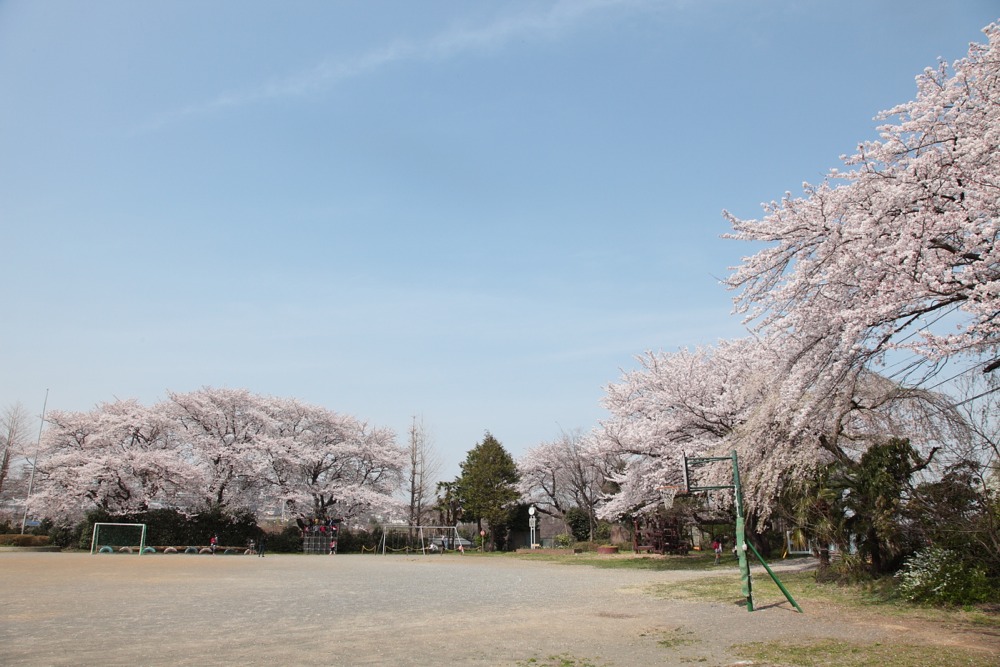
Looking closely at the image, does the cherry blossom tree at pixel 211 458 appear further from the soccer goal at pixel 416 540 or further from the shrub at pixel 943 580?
the shrub at pixel 943 580

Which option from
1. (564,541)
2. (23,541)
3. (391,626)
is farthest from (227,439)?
(391,626)

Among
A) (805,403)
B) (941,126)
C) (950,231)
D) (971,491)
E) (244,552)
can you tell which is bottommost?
(244,552)

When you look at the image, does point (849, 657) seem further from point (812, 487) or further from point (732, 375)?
point (732, 375)

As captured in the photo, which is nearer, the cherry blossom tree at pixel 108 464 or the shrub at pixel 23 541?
the cherry blossom tree at pixel 108 464

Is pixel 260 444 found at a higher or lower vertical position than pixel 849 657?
higher

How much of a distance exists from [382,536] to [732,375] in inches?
1063

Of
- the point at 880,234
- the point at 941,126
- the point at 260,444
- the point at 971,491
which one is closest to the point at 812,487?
the point at 971,491

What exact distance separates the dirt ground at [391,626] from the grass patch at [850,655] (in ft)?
0.99

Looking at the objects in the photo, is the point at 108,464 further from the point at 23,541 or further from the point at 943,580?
the point at 943,580

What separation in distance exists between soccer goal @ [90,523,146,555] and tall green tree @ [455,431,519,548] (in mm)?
18373

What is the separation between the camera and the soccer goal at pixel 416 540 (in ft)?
128

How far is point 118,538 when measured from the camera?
105ft

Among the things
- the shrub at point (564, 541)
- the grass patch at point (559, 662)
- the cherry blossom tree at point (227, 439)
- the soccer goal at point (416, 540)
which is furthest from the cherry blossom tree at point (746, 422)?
the cherry blossom tree at point (227, 439)

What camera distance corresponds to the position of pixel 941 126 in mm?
7508
